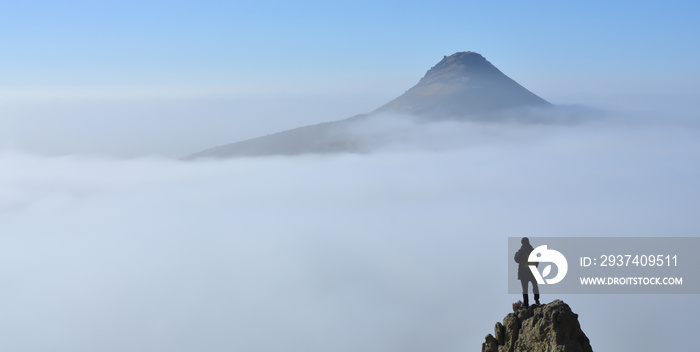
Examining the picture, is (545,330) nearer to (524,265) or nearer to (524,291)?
(524,291)

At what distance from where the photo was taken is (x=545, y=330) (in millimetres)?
20094

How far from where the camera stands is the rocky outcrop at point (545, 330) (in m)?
19.7

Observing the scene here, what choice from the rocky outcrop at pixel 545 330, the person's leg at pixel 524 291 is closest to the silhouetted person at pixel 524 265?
the person's leg at pixel 524 291

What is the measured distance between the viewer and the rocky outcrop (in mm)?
19703

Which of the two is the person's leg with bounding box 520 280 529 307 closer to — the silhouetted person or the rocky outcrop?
the silhouetted person

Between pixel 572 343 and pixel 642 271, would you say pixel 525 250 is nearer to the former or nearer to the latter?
pixel 572 343

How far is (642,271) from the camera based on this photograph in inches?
7357

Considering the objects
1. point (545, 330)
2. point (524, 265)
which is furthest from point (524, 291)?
point (545, 330)

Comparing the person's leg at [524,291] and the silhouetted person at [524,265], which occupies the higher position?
the silhouetted person at [524,265]

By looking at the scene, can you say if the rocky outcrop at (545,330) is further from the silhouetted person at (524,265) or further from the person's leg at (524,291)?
the silhouetted person at (524,265)

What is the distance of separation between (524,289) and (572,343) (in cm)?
265

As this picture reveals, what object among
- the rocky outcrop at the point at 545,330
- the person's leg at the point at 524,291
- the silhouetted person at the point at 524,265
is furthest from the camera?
the person's leg at the point at 524,291

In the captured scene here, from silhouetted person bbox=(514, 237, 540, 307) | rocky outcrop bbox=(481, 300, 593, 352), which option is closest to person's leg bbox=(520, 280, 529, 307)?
silhouetted person bbox=(514, 237, 540, 307)

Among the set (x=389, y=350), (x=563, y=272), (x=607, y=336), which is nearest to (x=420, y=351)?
(x=389, y=350)
